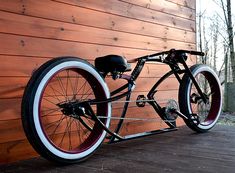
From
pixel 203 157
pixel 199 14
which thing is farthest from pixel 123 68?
pixel 199 14

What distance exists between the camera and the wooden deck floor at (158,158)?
161 cm

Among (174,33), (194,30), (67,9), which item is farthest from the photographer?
(194,30)

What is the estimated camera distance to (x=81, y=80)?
229 cm

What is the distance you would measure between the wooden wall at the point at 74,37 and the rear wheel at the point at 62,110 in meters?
0.20

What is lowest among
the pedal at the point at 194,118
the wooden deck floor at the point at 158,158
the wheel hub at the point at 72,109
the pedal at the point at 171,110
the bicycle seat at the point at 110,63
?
the wooden deck floor at the point at 158,158

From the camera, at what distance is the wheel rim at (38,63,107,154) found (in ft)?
6.44

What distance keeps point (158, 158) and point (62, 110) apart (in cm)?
65

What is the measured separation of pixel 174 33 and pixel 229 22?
359 centimetres

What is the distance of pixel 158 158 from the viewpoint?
183 cm

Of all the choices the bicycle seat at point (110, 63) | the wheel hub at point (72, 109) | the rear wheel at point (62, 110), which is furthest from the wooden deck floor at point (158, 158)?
the bicycle seat at point (110, 63)

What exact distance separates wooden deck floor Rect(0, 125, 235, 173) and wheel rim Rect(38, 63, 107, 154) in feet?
0.62

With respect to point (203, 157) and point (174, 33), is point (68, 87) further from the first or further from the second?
point (174, 33)

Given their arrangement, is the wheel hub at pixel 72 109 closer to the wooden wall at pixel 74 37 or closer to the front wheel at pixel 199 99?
the wooden wall at pixel 74 37

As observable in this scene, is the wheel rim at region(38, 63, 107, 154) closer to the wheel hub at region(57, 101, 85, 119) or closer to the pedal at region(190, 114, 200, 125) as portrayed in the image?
the wheel hub at region(57, 101, 85, 119)
